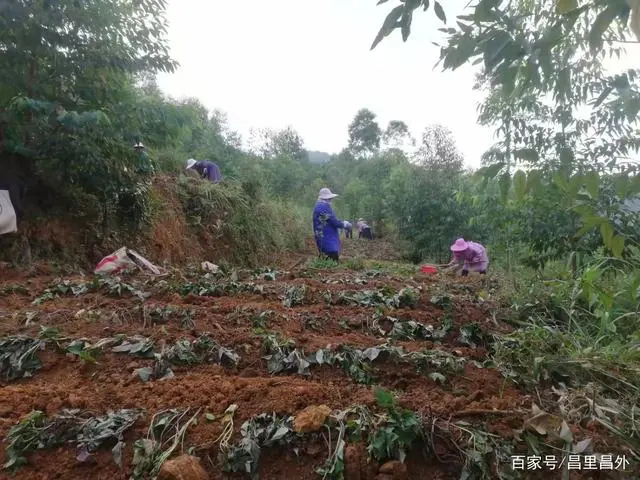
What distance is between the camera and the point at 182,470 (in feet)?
4.16

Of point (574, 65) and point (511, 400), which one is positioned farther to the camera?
point (511, 400)

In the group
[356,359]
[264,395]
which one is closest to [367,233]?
[356,359]

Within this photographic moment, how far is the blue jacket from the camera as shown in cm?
678

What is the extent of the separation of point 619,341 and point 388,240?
1326cm

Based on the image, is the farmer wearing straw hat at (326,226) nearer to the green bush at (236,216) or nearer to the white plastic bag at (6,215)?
the green bush at (236,216)

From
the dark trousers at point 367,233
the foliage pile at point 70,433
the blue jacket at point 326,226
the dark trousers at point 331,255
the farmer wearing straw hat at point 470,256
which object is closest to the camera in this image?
the foliage pile at point 70,433

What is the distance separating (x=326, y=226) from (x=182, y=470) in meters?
5.71

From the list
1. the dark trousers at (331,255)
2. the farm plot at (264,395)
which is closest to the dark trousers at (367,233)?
the dark trousers at (331,255)

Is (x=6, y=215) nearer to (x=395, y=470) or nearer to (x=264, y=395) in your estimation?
(x=264, y=395)

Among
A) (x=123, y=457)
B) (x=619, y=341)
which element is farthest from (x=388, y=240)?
(x=123, y=457)

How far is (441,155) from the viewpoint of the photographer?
555 inches

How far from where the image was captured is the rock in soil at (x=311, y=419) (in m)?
1.42

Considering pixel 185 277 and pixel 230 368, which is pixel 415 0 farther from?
pixel 185 277

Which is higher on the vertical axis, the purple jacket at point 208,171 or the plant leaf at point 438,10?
the purple jacket at point 208,171
